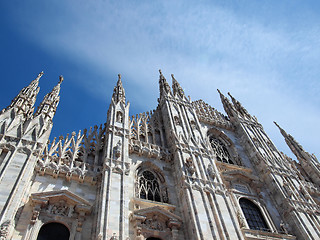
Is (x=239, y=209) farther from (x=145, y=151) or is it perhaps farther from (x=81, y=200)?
(x=81, y=200)

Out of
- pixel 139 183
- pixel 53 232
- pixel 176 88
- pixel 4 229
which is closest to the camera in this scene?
pixel 4 229

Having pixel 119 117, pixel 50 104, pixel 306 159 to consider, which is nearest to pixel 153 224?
pixel 119 117

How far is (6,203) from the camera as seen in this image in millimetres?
9195

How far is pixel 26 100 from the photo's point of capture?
1460cm

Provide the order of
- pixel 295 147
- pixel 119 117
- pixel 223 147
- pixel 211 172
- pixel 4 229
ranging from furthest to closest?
pixel 295 147 → pixel 223 147 → pixel 119 117 → pixel 211 172 → pixel 4 229

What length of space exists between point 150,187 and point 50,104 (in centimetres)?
674

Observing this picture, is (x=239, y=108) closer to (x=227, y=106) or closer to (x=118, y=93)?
(x=227, y=106)

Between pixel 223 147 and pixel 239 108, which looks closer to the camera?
pixel 223 147

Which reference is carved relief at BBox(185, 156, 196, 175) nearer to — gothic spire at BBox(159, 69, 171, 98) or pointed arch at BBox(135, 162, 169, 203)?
pointed arch at BBox(135, 162, 169, 203)

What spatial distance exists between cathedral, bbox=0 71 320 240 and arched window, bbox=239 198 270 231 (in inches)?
2.5

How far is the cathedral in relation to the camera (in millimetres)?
10242

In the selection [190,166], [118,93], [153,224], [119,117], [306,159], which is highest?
[118,93]

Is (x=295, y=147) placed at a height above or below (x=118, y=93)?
below

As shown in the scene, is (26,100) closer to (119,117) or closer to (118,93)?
(119,117)
